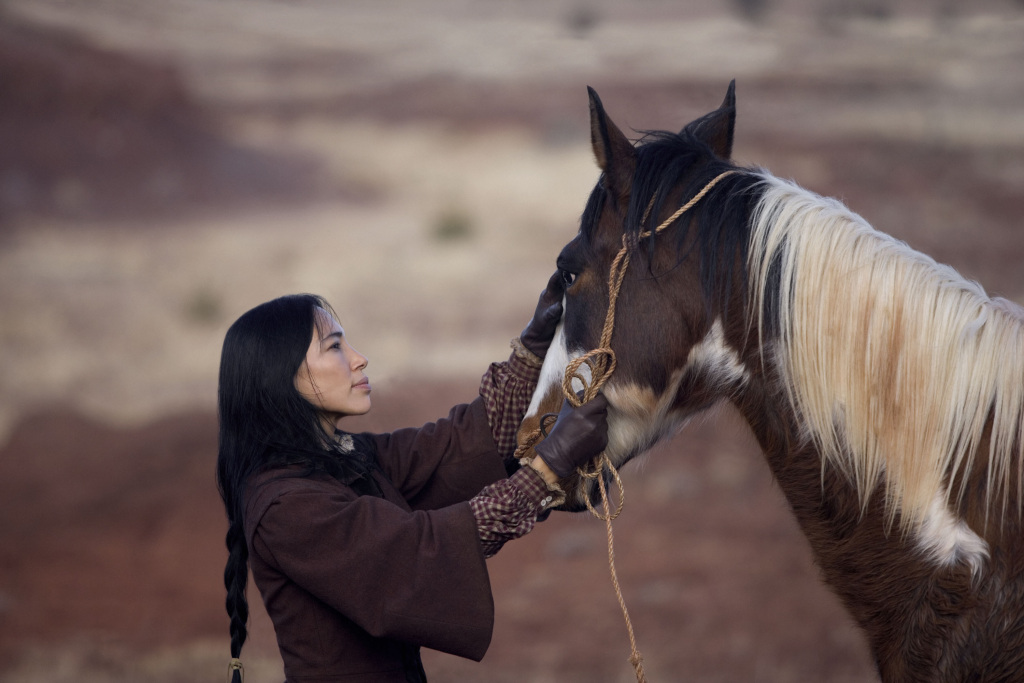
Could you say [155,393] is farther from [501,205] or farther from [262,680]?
[501,205]

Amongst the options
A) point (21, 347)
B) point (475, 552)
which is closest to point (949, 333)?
point (475, 552)

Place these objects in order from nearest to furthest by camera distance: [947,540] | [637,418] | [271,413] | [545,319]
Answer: [947,540] → [637,418] → [271,413] → [545,319]

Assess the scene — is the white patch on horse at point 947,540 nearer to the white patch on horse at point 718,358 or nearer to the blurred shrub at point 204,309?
the white patch on horse at point 718,358

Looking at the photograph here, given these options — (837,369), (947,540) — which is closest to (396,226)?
(837,369)

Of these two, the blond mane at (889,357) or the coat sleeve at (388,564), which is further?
the coat sleeve at (388,564)

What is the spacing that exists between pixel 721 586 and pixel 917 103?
4123 mm

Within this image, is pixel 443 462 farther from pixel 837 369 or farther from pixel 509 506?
pixel 837 369

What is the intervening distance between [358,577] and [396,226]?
16.4ft

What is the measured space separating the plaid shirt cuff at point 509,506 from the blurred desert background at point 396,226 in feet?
11.8

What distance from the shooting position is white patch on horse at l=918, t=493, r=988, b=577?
1.20 m

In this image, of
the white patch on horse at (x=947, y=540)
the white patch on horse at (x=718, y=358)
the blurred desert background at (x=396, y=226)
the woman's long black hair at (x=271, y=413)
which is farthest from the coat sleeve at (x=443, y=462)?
the blurred desert background at (x=396, y=226)

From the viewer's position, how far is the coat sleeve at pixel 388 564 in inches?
55.6

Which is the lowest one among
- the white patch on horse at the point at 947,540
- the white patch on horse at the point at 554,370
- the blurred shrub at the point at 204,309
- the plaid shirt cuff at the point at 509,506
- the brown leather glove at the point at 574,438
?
the blurred shrub at the point at 204,309

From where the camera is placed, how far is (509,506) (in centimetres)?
148
